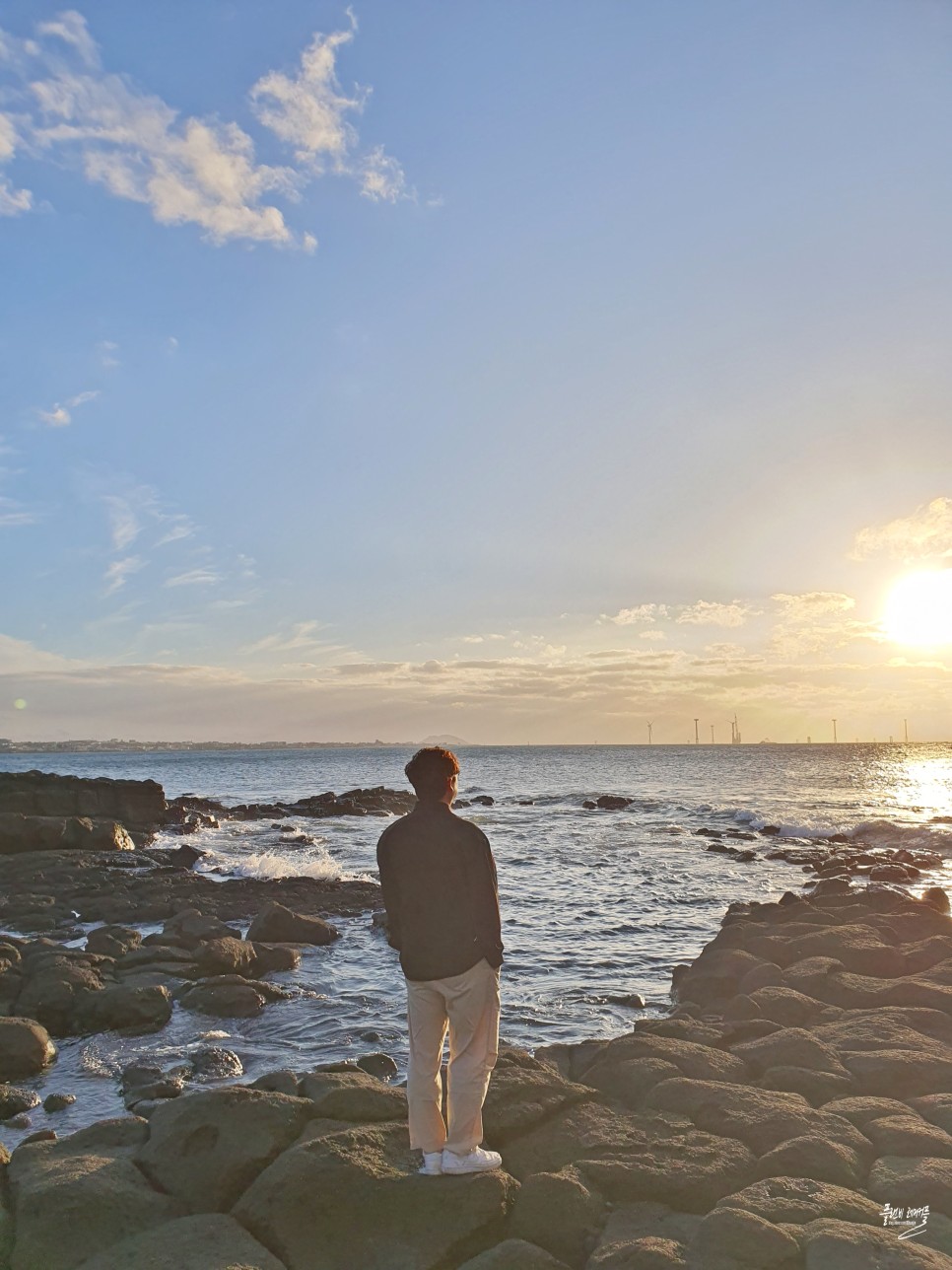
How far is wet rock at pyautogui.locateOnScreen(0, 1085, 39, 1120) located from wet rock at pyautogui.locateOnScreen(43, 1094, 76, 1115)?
0.14 meters

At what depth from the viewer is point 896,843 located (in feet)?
115

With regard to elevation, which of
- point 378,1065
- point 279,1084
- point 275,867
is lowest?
point 275,867

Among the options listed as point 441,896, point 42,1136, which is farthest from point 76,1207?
point 441,896

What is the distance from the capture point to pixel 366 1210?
5559mm

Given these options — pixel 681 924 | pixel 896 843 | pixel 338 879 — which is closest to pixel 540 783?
pixel 896 843

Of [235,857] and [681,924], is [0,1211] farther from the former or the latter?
[235,857]

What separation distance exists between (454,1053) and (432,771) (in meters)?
1.94

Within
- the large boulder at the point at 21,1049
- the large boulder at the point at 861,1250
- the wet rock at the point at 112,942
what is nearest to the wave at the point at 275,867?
the wet rock at the point at 112,942

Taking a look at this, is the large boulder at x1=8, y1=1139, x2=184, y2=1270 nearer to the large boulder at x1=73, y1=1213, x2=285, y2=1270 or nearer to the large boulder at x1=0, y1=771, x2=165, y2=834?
the large boulder at x1=73, y1=1213, x2=285, y2=1270

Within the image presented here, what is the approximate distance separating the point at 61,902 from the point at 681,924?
13.6m

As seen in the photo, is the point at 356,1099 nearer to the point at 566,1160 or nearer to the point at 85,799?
the point at 566,1160

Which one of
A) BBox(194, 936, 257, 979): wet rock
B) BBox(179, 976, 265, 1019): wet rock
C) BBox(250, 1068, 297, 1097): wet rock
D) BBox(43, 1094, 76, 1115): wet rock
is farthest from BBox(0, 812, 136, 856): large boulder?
BBox(250, 1068, 297, 1097): wet rock

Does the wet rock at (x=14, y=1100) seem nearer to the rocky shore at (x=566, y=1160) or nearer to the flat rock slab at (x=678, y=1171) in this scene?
the rocky shore at (x=566, y=1160)

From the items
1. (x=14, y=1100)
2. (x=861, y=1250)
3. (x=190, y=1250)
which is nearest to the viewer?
(x=861, y=1250)
